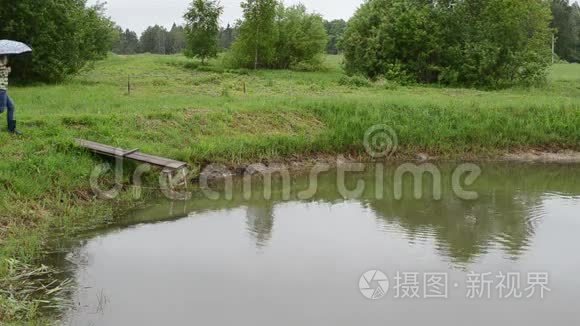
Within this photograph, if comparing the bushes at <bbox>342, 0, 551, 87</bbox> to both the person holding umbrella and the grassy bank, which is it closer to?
the grassy bank

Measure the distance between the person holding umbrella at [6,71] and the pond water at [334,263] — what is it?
3.37 m

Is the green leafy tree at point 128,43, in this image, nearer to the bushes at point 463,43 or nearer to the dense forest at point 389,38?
the dense forest at point 389,38

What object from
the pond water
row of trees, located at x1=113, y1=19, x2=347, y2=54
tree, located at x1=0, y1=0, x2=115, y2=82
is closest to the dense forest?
tree, located at x1=0, y1=0, x2=115, y2=82

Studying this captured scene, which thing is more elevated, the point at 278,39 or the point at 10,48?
the point at 278,39

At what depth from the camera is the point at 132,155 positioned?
1241cm

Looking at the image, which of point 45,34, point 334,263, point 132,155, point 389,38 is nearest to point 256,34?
point 389,38

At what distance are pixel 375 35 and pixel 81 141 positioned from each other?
20.9 meters

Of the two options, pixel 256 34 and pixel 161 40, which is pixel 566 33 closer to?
pixel 256 34

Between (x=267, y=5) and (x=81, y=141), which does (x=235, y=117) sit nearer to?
(x=81, y=141)

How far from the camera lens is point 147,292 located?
7586 mm

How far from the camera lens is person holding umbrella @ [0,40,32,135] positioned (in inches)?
459

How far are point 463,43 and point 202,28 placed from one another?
53.6 feet

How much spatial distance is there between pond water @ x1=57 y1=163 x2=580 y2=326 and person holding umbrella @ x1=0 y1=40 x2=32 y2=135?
3373mm

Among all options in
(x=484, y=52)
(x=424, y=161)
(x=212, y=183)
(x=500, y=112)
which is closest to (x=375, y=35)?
(x=484, y=52)
